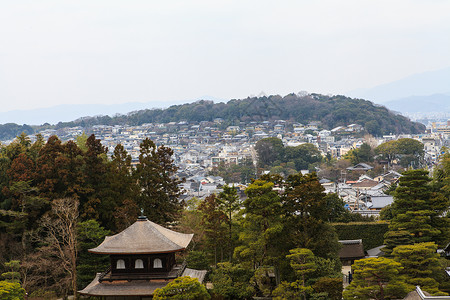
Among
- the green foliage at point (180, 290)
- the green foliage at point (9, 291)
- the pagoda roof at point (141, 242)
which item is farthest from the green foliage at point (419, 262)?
the green foliage at point (9, 291)

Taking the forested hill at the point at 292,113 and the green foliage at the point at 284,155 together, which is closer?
the green foliage at the point at 284,155

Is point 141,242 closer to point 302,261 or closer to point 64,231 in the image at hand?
point 64,231

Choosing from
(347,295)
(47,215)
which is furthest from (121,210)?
(347,295)

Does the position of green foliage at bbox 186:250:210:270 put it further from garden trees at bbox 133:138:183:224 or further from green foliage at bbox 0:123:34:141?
green foliage at bbox 0:123:34:141

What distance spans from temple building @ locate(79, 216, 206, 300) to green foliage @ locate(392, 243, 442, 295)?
7.32m

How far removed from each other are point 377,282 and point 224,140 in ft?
372

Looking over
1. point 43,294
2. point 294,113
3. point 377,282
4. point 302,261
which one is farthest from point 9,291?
point 294,113

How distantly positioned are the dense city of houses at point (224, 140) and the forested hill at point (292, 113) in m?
3.39

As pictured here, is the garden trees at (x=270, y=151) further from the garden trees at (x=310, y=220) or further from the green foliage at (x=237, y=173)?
the garden trees at (x=310, y=220)

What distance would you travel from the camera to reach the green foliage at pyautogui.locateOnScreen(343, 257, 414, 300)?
15.2 metres

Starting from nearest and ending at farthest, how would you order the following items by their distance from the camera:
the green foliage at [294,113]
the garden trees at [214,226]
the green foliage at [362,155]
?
1. the garden trees at [214,226]
2. the green foliage at [362,155]
3. the green foliage at [294,113]

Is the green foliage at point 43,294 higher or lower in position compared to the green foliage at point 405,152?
lower

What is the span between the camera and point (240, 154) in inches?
3888

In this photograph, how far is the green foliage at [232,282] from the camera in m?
18.0
